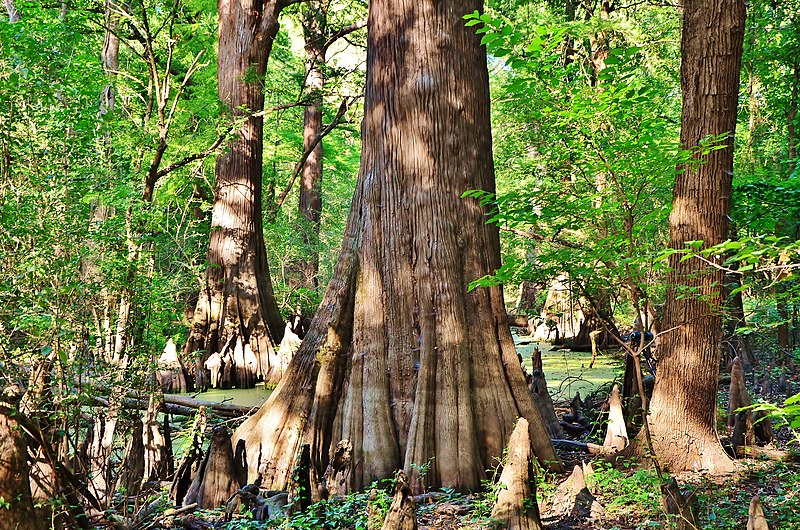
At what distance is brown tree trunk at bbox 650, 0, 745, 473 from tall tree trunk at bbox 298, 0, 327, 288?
32.6 feet

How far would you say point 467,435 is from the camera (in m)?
5.52

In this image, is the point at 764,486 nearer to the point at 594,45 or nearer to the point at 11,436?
the point at 11,436

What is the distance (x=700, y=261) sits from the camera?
544 centimetres

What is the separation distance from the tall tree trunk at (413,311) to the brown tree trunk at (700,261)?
1047mm

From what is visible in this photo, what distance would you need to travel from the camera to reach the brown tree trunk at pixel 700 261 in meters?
5.45

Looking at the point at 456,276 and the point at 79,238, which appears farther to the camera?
the point at 456,276

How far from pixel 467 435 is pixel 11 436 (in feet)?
10.7

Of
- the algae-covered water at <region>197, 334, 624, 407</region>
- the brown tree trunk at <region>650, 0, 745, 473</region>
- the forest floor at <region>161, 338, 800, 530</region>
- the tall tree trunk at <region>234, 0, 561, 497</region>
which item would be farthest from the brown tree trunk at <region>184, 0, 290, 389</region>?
the brown tree trunk at <region>650, 0, 745, 473</region>

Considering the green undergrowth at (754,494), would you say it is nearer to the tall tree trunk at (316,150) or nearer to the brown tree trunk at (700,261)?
the brown tree trunk at (700,261)

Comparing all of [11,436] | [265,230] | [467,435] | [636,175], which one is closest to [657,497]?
[467,435]

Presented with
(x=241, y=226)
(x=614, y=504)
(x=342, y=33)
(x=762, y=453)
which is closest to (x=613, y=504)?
(x=614, y=504)

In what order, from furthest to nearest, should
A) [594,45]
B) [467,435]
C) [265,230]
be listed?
[265,230]
[594,45]
[467,435]

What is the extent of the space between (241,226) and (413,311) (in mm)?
7969

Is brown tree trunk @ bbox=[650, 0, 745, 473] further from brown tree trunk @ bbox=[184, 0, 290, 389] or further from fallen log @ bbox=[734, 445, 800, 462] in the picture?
brown tree trunk @ bbox=[184, 0, 290, 389]
